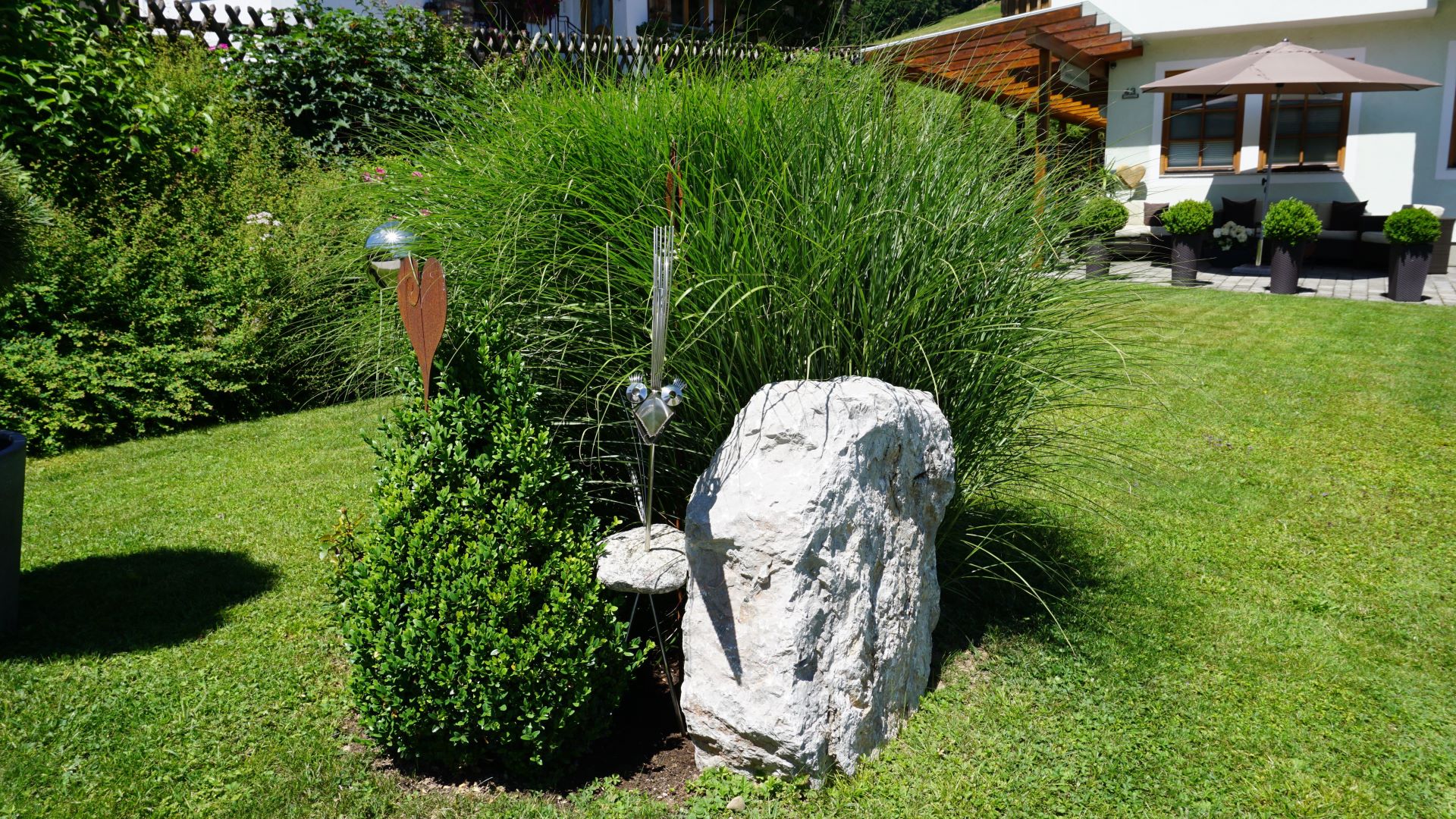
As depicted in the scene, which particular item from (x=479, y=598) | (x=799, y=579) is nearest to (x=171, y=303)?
(x=479, y=598)

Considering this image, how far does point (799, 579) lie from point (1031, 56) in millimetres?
10919

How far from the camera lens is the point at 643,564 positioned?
265cm

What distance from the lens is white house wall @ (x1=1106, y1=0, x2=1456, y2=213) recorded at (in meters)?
12.7

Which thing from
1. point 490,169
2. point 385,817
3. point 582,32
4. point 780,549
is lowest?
point 385,817

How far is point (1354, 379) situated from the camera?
656 cm

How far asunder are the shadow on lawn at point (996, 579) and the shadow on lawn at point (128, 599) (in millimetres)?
2591

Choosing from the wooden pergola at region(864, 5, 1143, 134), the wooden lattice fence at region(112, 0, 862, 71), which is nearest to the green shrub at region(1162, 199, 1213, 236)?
the wooden pergola at region(864, 5, 1143, 134)

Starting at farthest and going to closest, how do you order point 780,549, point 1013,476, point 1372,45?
point 1372,45
point 1013,476
point 780,549

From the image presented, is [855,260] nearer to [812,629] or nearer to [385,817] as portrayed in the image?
[812,629]

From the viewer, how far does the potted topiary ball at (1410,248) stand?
29.8ft

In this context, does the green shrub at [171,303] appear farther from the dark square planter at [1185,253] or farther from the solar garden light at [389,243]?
the dark square planter at [1185,253]

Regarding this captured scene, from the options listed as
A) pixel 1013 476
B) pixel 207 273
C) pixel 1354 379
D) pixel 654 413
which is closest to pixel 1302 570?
pixel 1013 476

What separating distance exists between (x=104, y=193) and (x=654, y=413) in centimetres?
551

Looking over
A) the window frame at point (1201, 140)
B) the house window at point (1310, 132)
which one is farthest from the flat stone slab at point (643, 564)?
the window frame at point (1201, 140)
